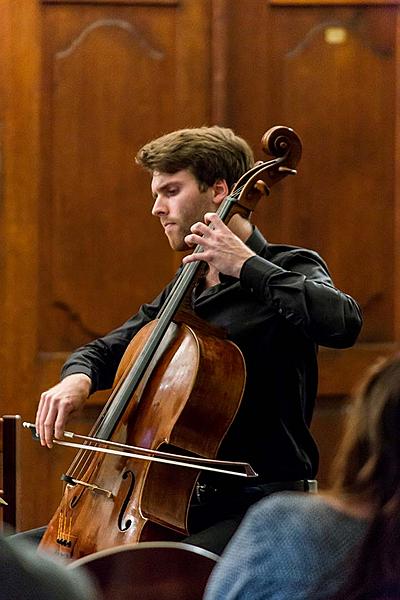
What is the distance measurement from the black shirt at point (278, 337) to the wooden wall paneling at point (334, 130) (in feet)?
3.36

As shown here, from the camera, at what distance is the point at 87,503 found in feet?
7.04

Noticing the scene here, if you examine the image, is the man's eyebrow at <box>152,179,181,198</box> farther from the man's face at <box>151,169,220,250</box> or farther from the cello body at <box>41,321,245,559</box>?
the cello body at <box>41,321,245,559</box>

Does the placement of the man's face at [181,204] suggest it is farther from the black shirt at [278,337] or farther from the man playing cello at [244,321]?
the black shirt at [278,337]

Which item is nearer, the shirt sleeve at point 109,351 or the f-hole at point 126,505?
the f-hole at point 126,505

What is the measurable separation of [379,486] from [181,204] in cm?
138

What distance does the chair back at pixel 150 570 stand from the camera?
1323 millimetres

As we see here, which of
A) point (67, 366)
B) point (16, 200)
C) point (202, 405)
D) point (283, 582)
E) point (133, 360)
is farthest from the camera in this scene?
point (16, 200)

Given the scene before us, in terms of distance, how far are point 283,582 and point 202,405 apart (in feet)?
3.18

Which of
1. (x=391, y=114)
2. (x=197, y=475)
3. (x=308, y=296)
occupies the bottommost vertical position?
(x=197, y=475)

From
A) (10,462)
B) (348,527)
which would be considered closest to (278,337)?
(10,462)


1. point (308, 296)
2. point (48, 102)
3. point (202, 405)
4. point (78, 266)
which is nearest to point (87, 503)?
point (202, 405)

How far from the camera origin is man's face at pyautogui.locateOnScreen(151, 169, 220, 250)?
2383 millimetres

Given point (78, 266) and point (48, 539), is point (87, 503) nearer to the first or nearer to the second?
point (48, 539)

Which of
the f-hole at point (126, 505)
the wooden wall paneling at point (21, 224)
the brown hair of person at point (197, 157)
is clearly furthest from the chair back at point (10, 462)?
the wooden wall paneling at point (21, 224)
